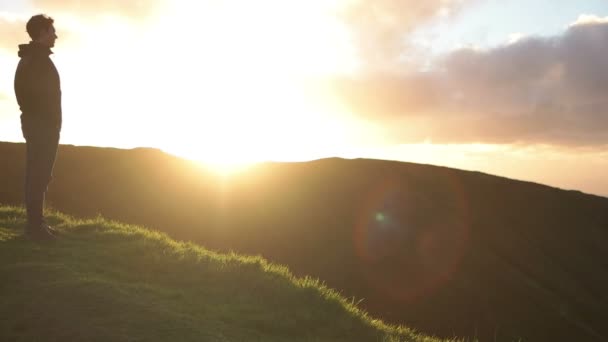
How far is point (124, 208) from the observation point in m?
32.8

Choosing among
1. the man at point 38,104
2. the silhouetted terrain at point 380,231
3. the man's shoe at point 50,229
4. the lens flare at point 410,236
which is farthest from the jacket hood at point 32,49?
the lens flare at point 410,236

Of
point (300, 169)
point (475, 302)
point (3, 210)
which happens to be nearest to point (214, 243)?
point (300, 169)

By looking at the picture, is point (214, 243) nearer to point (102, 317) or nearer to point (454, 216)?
point (454, 216)

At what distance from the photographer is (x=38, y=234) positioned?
894 cm

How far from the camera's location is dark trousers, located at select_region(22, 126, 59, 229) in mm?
8570

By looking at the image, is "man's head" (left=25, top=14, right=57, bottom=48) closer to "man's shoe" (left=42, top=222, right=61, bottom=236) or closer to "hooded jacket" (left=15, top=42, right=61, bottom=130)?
"hooded jacket" (left=15, top=42, right=61, bottom=130)

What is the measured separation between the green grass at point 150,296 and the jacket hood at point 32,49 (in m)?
2.91

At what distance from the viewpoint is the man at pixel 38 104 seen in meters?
8.28

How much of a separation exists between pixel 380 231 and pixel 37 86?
32278 mm

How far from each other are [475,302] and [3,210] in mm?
30464

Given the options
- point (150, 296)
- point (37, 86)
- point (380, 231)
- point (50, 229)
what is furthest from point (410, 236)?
point (150, 296)

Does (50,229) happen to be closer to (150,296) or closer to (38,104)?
(38,104)

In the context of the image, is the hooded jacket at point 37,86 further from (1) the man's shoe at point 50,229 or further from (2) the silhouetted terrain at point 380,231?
(2) the silhouetted terrain at point 380,231

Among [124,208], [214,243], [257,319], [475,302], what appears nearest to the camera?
[257,319]
